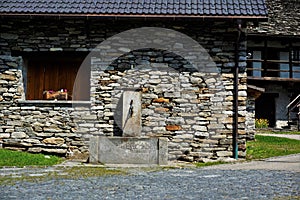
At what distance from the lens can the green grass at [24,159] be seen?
7.68 metres

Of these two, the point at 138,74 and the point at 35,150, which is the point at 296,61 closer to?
the point at 138,74

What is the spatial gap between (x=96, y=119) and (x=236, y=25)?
A: 3.79m

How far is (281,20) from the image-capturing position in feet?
71.7

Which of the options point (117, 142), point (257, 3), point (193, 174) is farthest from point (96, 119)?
point (257, 3)

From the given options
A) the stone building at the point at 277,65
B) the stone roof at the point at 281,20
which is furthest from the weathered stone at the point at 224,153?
the stone building at the point at 277,65

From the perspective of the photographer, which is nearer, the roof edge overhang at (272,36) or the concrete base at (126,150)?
the concrete base at (126,150)

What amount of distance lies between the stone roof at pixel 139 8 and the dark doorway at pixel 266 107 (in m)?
13.2

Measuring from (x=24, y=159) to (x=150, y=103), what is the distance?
292 centimetres

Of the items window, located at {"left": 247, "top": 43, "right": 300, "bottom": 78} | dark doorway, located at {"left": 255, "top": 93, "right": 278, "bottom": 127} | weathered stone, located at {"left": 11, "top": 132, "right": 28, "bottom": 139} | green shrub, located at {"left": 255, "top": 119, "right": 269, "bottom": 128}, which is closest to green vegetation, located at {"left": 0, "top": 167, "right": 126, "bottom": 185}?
weathered stone, located at {"left": 11, "top": 132, "right": 28, "bottom": 139}

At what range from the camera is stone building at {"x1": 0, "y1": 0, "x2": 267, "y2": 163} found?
29.3 feet

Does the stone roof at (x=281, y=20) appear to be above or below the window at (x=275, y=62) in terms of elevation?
above

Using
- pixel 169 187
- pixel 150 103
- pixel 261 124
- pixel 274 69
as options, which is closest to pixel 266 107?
pixel 261 124

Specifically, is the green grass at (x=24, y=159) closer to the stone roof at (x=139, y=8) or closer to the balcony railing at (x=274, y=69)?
the stone roof at (x=139, y=8)

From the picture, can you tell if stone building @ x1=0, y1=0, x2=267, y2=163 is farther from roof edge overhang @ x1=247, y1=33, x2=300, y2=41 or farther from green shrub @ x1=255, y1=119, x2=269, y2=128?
green shrub @ x1=255, y1=119, x2=269, y2=128
